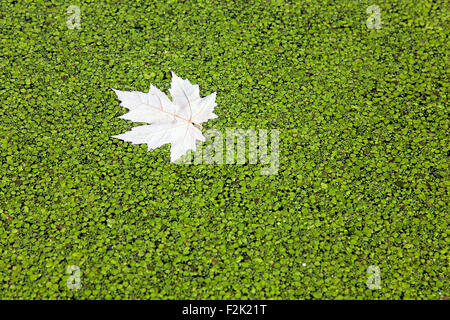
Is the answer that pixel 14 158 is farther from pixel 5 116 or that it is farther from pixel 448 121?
pixel 448 121

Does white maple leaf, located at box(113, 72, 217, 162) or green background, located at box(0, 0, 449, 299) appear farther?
white maple leaf, located at box(113, 72, 217, 162)

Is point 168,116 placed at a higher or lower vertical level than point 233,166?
higher

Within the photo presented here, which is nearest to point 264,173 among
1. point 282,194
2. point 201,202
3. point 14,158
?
point 282,194

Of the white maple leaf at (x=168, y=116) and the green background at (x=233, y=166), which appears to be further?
the white maple leaf at (x=168, y=116)
